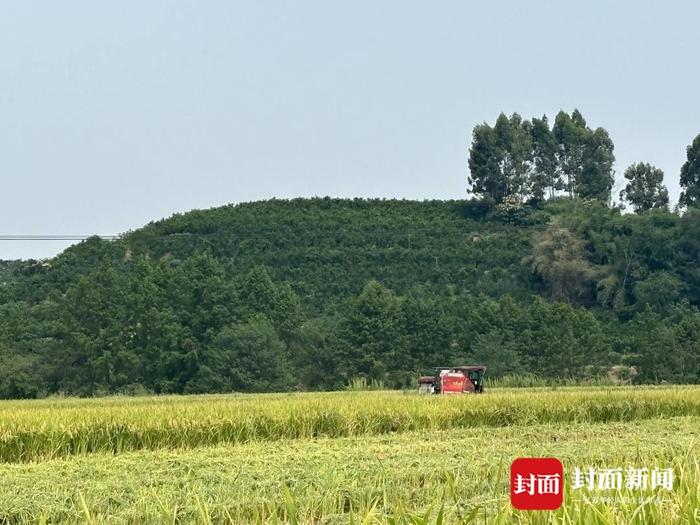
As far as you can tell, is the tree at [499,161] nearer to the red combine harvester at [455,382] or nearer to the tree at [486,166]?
the tree at [486,166]

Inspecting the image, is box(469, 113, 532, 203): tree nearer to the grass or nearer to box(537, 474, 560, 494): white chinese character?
the grass

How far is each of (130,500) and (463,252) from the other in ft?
217

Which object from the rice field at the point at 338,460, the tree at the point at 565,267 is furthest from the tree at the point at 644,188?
the rice field at the point at 338,460

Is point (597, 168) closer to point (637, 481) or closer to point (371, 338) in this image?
point (371, 338)

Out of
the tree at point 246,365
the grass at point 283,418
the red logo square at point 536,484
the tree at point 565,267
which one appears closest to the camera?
the red logo square at point 536,484

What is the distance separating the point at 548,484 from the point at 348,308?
164ft

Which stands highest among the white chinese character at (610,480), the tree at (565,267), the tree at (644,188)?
the tree at (644,188)

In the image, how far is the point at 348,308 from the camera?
5412 cm

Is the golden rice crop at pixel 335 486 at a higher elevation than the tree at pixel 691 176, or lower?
lower

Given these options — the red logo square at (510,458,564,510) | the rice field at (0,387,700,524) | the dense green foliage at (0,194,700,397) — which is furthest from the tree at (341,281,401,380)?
the red logo square at (510,458,564,510)

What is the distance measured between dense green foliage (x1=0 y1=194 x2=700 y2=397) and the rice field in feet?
83.0

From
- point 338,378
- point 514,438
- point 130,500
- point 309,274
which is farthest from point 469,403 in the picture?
point 309,274

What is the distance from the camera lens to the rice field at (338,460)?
5.57 metres

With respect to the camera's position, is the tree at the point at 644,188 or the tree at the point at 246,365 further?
the tree at the point at 644,188
